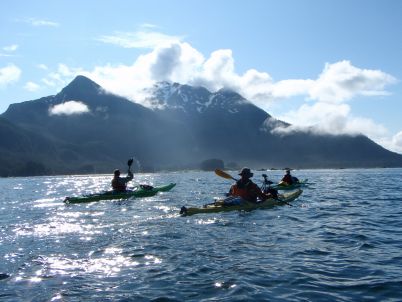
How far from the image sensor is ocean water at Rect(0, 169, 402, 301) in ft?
36.1

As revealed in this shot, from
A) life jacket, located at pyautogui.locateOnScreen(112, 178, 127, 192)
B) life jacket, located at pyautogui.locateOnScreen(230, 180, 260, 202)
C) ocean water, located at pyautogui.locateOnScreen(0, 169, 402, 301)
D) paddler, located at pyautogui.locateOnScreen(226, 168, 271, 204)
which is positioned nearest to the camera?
ocean water, located at pyautogui.locateOnScreen(0, 169, 402, 301)

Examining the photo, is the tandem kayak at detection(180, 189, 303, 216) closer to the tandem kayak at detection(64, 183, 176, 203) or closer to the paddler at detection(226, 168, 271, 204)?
the paddler at detection(226, 168, 271, 204)

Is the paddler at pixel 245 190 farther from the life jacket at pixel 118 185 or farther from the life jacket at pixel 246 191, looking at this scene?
the life jacket at pixel 118 185

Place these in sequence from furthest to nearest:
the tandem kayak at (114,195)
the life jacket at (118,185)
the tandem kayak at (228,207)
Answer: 1. the life jacket at (118,185)
2. the tandem kayak at (114,195)
3. the tandem kayak at (228,207)

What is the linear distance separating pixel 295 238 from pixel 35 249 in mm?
9895

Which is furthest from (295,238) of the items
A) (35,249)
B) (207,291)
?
(35,249)

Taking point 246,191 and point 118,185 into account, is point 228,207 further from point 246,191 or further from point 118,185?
point 118,185

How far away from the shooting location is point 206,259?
14266mm

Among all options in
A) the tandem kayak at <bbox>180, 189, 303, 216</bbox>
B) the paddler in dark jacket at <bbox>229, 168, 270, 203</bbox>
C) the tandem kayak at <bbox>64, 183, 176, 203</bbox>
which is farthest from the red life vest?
the tandem kayak at <bbox>64, 183, 176, 203</bbox>

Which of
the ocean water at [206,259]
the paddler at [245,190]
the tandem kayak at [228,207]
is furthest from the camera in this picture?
the paddler at [245,190]

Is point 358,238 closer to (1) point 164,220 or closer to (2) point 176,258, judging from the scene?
(2) point 176,258

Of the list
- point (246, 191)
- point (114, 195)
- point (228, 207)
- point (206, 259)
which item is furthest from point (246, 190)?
point (114, 195)

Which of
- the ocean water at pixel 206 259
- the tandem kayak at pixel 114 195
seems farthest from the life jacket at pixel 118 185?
the ocean water at pixel 206 259

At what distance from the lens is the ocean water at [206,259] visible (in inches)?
434
